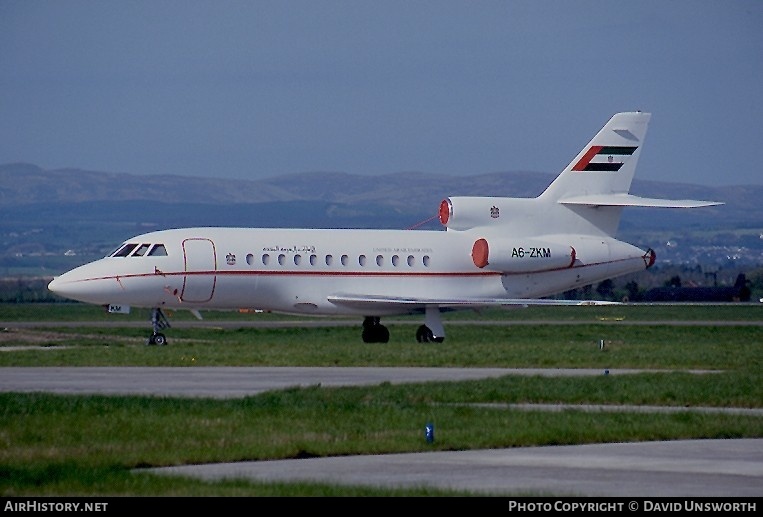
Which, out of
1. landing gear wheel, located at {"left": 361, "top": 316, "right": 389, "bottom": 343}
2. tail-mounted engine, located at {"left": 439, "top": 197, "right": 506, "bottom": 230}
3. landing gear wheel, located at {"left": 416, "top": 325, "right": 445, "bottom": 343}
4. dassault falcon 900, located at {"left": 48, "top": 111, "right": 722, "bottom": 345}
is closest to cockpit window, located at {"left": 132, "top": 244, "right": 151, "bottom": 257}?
dassault falcon 900, located at {"left": 48, "top": 111, "right": 722, "bottom": 345}

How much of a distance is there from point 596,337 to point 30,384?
23227 mm

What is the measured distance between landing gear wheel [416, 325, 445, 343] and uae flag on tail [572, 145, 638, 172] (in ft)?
22.7

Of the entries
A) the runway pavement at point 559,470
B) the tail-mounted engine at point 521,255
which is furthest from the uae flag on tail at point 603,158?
the runway pavement at point 559,470

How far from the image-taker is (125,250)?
40.8 meters

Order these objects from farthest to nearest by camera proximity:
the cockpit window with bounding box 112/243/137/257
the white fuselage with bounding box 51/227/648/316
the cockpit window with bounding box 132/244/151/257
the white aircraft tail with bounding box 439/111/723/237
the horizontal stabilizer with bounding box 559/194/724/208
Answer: the white aircraft tail with bounding box 439/111/723/237 < the horizontal stabilizer with bounding box 559/194/724/208 < the cockpit window with bounding box 112/243/137/257 < the cockpit window with bounding box 132/244/151/257 < the white fuselage with bounding box 51/227/648/316

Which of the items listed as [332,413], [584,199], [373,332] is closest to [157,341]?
[373,332]

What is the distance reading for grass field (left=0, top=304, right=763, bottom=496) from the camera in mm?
17281

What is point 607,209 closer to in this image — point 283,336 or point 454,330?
point 454,330

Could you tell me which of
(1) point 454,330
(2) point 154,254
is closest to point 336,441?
(2) point 154,254

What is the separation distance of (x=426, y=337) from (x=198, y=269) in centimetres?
676

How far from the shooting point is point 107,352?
35.5 metres

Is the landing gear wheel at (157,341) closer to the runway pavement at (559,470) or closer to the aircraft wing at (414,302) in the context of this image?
the aircraft wing at (414,302)

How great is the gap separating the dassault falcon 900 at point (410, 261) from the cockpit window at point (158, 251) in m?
0.03

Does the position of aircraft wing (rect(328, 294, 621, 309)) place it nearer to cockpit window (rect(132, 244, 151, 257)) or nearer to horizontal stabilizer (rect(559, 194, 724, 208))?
horizontal stabilizer (rect(559, 194, 724, 208))
